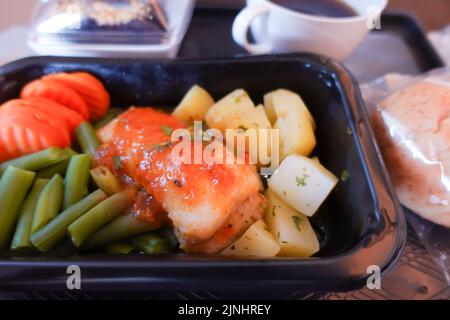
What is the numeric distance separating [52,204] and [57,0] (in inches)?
46.4

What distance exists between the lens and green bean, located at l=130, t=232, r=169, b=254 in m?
1.22

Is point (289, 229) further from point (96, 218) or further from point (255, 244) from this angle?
point (96, 218)

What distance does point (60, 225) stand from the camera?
1.19 metres

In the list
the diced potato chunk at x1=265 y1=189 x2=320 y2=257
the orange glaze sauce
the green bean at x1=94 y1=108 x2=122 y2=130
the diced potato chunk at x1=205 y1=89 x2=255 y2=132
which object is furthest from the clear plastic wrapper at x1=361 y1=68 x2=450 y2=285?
the green bean at x1=94 y1=108 x2=122 y2=130

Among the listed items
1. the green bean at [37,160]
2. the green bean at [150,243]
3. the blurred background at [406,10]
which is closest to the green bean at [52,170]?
the green bean at [37,160]

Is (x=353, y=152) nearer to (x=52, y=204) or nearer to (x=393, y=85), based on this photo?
(x=393, y=85)

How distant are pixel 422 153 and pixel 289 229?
0.50 m

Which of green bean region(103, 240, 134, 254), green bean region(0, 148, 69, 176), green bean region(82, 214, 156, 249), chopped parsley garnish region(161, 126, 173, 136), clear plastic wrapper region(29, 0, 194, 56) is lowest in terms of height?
green bean region(103, 240, 134, 254)

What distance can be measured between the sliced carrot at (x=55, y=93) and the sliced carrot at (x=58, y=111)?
0.02 meters

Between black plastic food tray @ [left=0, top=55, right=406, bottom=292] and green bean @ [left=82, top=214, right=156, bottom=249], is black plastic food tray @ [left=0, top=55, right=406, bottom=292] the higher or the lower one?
the higher one

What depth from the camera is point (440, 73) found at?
1629 millimetres

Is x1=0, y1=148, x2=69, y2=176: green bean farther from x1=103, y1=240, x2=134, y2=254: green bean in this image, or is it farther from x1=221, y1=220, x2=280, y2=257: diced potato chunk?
x1=221, y1=220, x2=280, y2=257: diced potato chunk

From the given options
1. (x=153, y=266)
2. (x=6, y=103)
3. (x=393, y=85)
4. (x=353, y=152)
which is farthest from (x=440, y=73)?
(x=6, y=103)

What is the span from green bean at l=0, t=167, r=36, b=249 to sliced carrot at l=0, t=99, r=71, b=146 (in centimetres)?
19
